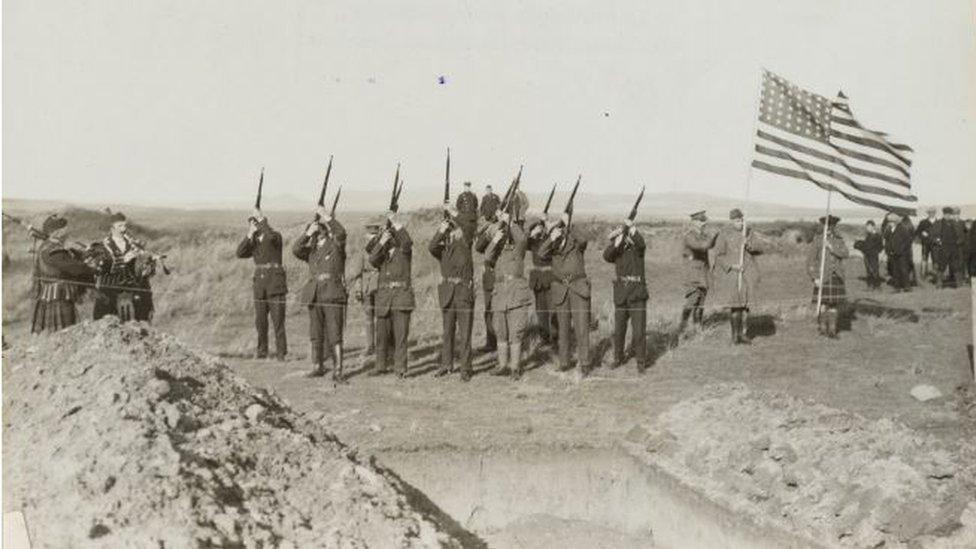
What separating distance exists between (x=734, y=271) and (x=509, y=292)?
95.8 inches

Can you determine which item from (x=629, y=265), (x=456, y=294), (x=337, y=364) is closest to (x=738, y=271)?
(x=629, y=265)

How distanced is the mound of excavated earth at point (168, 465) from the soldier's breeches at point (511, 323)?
199cm

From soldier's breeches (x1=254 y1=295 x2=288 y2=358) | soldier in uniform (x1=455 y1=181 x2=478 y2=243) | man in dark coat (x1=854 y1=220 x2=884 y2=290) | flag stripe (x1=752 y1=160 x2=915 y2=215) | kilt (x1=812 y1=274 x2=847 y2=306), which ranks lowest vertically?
soldier's breeches (x1=254 y1=295 x2=288 y2=358)

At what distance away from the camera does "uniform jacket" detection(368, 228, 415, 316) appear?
8.77 meters

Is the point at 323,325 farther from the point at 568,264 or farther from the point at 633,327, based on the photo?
the point at 633,327

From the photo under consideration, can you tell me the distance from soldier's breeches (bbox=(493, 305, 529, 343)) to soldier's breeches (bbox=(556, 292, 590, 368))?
0.37 m

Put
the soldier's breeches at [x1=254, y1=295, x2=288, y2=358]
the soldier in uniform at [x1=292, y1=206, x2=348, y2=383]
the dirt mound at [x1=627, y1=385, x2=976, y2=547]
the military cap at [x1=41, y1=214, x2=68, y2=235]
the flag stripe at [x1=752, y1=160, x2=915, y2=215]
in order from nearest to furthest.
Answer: the dirt mound at [x1=627, y1=385, x2=976, y2=547] < the military cap at [x1=41, y1=214, x2=68, y2=235] < the soldier in uniform at [x1=292, y1=206, x2=348, y2=383] < the soldier's breeches at [x1=254, y1=295, x2=288, y2=358] < the flag stripe at [x1=752, y1=160, x2=915, y2=215]

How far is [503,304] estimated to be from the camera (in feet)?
29.7

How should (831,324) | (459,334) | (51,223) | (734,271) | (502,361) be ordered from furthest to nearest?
1. (831,324)
2. (734,271)
3. (502,361)
4. (459,334)
5. (51,223)

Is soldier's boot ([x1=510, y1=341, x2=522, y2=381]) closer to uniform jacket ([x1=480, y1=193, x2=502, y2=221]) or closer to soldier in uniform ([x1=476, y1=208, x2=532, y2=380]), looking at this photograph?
soldier in uniform ([x1=476, y1=208, x2=532, y2=380])

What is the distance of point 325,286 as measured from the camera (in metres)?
8.70

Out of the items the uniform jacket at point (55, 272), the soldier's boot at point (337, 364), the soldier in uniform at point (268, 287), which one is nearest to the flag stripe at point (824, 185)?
the soldier's boot at point (337, 364)

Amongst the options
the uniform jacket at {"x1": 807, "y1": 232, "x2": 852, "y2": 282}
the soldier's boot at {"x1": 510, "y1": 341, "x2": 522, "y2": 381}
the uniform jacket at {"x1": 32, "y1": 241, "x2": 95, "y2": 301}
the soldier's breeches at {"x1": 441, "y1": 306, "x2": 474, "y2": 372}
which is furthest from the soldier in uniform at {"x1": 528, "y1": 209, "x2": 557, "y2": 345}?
the uniform jacket at {"x1": 32, "y1": 241, "x2": 95, "y2": 301}

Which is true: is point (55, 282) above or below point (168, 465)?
above
